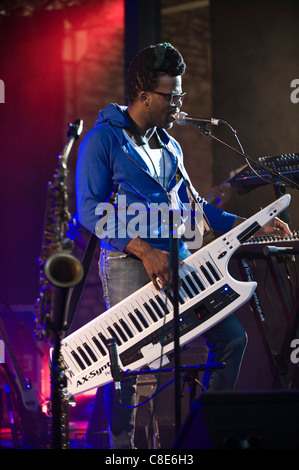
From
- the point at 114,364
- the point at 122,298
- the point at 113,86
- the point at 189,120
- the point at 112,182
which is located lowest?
the point at 114,364

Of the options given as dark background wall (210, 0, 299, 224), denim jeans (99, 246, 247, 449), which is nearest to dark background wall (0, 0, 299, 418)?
dark background wall (210, 0, 299, 224)

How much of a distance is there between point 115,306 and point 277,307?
1633 millimetres

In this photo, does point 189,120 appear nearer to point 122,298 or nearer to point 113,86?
point 122,298

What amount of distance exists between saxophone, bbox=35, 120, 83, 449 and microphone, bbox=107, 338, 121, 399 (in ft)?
0.94

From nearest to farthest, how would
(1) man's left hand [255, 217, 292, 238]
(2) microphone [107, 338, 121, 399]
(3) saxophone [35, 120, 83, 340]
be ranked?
1. (3) saxophone [35, 120, 83, 340]
2. (2) microphone [107, 338, 121, 399]
3. (1) man's left hand [255, 217, 292, 238]

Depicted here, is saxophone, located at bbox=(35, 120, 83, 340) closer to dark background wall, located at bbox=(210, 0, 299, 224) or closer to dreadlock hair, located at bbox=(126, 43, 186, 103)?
dreadlock hair, located at bbox=(126, 43, 186, 103)

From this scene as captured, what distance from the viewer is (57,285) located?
2219 millimetres

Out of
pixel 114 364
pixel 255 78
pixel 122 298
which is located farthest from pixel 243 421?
pixel 255 78

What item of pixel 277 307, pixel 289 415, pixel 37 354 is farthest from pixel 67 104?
pixel 289 415

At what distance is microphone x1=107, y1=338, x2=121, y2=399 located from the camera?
2740 mm

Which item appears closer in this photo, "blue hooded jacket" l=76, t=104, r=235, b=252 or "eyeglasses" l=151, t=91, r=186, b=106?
"blue hooded jacket" l=76, t=104, r=235, b=252

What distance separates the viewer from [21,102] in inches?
229

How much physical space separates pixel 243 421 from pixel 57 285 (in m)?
0.81

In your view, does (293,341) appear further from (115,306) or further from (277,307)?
(115,306)
